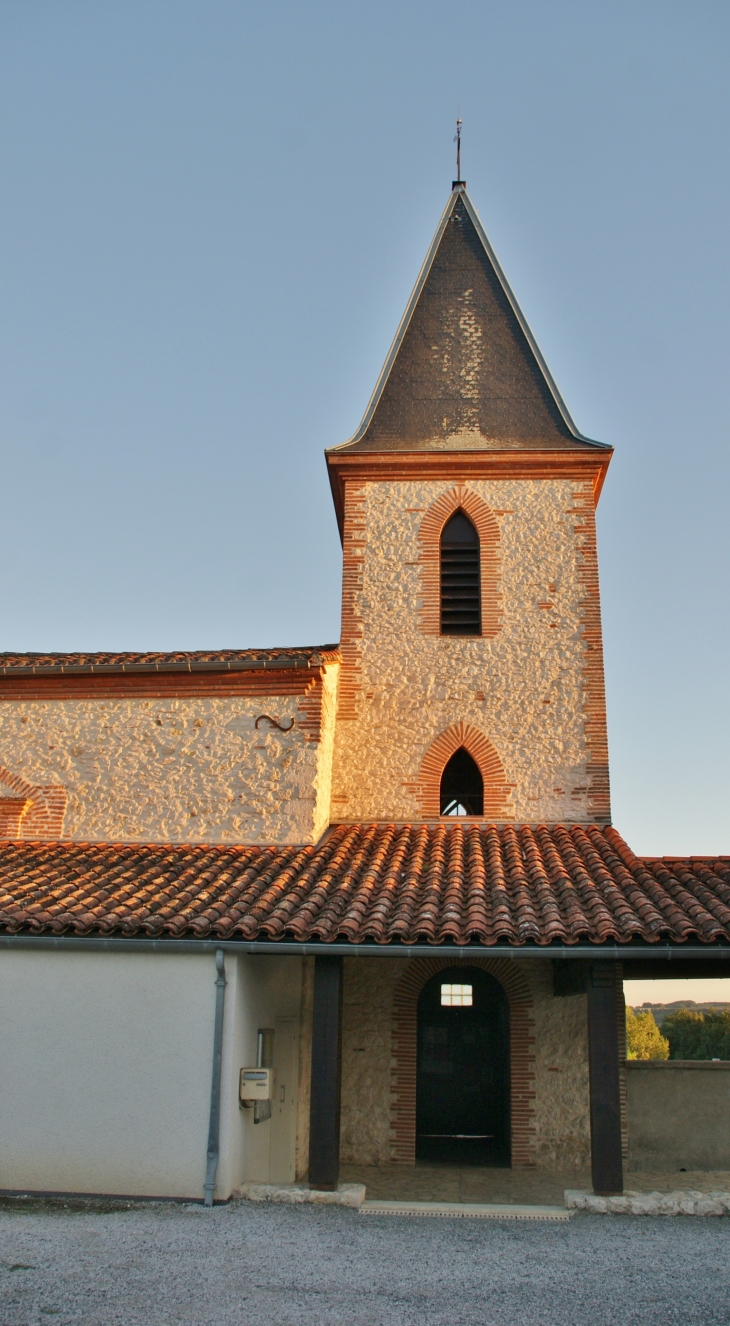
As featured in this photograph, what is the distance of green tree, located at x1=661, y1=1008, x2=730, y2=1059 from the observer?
157 ft

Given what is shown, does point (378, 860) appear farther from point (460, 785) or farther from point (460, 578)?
point (460, 578)

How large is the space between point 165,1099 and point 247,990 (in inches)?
43.7

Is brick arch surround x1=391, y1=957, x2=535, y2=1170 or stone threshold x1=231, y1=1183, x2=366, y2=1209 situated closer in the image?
stone threshold x1=231, y1=1183, x2=366, y2=1209

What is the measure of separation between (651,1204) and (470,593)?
7.78 metres

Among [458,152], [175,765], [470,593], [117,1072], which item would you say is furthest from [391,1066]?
[458,152]

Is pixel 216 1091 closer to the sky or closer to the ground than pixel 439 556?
closer to the ground

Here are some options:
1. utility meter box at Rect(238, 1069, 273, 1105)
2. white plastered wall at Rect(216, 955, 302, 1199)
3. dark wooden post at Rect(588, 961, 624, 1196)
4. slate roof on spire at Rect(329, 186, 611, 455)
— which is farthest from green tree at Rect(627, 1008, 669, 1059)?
utility meter box at Rect(238, 1069, 273, 1105)

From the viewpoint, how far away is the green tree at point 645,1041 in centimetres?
4769

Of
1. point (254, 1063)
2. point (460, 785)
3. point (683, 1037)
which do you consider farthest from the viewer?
point (683, 1037)

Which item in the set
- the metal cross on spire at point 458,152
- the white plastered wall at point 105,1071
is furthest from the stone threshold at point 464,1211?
the metal cross on spire at point 458,152

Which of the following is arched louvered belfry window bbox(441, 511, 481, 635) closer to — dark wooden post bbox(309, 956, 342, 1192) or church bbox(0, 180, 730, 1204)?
church bbox(0, 180, 730, 1204)

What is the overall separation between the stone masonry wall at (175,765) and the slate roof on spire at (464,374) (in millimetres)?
4406

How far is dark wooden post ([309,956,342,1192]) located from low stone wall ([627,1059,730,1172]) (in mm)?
4455

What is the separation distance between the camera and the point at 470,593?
13453mm
